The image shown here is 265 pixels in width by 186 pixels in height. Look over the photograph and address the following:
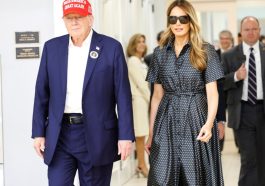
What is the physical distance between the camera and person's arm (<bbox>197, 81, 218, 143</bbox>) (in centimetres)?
400

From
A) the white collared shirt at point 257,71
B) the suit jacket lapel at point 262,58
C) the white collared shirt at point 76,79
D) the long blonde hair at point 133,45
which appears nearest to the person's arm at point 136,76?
the long blonde hair at point 133,45

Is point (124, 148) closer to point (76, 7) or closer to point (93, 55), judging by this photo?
point (93, 55)

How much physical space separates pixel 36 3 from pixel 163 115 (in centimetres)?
192

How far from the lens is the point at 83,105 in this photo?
3.89 meters

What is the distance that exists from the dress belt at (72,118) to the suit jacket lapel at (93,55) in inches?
7.5

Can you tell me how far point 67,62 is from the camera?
13.0 feet

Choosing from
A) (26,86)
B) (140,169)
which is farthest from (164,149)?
(140,169)

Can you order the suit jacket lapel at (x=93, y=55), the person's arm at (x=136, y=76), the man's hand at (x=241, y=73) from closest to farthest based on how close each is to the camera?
the suit jacket lapel at (x=93, y=55), the man's hand at (x=241, y=73), the person's arm at (x=136, y=76)

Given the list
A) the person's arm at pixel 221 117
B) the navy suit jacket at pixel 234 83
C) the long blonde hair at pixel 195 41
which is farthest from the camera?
the navy suit jacket at pixel 234 83

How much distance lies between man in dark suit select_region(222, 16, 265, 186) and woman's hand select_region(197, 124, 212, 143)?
1.89 meters

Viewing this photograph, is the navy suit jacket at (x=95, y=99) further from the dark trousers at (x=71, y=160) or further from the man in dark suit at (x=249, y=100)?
the man in dark suit at (x=249, y=100)

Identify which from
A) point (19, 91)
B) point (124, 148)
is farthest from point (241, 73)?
point (124, 148)

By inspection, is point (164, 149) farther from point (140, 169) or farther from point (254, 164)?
point (140, 169)

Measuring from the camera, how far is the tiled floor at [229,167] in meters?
7.59
